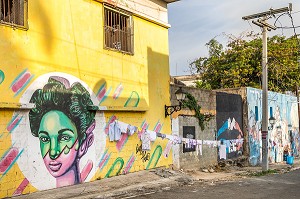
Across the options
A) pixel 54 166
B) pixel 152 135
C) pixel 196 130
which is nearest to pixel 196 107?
pixel 196 130

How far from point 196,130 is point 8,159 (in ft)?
31.9

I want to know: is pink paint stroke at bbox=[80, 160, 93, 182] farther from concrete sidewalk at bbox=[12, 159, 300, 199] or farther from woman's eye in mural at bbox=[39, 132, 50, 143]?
woman's eye in mural at bbox=[39, 132, 50, 143]

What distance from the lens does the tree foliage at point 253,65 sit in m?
31.9

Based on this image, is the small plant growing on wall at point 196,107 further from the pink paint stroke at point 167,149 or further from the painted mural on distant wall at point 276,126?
the painted mural on distant wall at point 276,126

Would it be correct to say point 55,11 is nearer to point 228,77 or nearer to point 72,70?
point 72,70

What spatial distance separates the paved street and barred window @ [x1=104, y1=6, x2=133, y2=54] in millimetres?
5122

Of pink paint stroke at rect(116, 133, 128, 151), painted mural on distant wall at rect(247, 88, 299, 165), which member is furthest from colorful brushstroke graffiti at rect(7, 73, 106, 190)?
painted mural on distant wall at rect(247, 88, 299, 165)

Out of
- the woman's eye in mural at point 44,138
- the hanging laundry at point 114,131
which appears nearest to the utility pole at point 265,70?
the hanging laundry at point 114,131

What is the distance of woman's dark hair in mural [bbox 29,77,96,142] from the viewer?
10555 millimetres

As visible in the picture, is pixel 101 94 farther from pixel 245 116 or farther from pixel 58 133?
pixel 245 116

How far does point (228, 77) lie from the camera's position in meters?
32.5

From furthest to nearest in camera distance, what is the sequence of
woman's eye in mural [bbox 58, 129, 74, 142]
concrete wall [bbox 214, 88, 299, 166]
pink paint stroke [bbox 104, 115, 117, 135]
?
1. concrete wall [bbox 214, 88, 299, 166]
2. pink paint stroke [bbox 104, 115, 117, 135]
3. woman's eye in mural [bbox 58, 129, 74, 142]

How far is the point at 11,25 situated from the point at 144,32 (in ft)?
19.5

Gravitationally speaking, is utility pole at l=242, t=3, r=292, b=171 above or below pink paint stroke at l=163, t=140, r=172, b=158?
above
